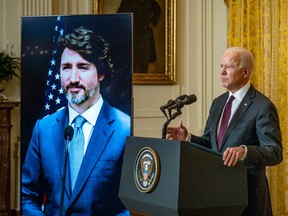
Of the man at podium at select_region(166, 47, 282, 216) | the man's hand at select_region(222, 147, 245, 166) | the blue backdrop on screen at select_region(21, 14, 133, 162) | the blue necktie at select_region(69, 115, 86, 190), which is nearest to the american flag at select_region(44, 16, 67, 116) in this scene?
the blue backdrop on screen at select_region(21, 14, 133, 162)

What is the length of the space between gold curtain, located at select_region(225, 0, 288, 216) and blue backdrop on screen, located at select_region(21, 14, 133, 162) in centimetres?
243

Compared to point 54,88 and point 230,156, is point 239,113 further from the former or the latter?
point 54,88

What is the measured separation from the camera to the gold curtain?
6.61 metres

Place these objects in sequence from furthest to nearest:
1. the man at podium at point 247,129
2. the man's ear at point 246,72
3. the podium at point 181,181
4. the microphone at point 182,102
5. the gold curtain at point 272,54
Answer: the gold curtain at point 272,54 < the man's ear at point 246,72 < the man at podium at point 247,129 < the microphone at point 182,102 < the podium at point 181,181

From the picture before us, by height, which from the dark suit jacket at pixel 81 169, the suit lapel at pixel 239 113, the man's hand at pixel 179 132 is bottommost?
the dark suit jacket at pixel 81 169

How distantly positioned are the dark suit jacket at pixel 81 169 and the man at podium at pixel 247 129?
1298mm

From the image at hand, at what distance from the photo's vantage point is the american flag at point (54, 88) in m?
4.91

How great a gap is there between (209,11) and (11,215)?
11.3 ft

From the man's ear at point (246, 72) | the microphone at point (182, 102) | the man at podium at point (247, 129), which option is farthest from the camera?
the man's ear at point (246, 72)

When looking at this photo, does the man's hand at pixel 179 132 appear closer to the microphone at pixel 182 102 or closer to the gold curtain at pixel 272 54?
the microphone at pixel 182 102

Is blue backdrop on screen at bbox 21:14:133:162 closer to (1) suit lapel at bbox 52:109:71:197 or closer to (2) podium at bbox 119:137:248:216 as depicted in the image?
(1) suit lapel at bbox 52:109:71:197

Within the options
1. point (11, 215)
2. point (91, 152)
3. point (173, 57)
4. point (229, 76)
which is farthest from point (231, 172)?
point (173, 57)

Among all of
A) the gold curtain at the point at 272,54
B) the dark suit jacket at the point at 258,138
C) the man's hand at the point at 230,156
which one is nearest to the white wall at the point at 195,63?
the gold curtain at the point at 272,54

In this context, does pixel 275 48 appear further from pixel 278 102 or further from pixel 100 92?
pixel 100 92
